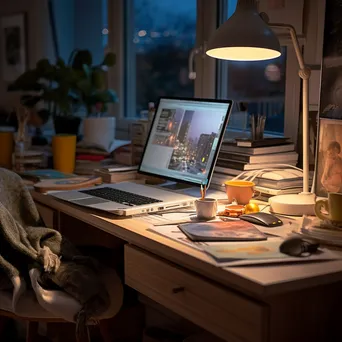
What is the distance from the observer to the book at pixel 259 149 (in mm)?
2109

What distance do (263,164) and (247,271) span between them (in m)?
0.85

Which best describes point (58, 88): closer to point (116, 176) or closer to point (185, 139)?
point (116, 176)

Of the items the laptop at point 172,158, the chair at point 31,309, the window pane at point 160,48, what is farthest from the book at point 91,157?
the chair at point 31,309

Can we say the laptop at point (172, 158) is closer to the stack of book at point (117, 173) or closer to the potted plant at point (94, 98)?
the stack of book at point (117, 173)

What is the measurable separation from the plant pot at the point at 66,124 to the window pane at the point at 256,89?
0.70 metres

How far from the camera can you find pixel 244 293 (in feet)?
4.42

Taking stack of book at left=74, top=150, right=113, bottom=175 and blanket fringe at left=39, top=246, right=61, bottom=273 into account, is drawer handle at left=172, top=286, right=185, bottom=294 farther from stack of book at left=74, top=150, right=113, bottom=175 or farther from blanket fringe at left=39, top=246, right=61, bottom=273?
stack of book at left=74, top=150, right=113, bottom=175

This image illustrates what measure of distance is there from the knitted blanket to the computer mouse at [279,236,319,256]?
24.9 inches

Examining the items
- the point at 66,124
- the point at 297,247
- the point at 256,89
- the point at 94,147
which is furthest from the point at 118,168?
the point at 297,247

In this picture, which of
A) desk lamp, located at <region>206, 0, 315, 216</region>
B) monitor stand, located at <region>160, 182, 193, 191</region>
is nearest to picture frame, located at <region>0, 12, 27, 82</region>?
monitor stand, located at <region>160, 182, 193, 191</region>

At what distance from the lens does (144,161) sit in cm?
236

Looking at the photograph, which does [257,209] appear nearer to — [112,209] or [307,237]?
[307,237]

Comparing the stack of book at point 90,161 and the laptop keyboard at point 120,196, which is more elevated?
the stack of book at point 90,161

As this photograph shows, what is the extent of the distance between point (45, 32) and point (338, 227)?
Result: 2527mm
